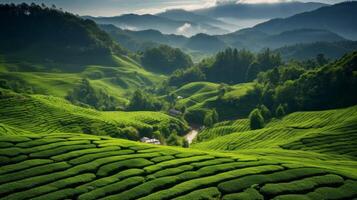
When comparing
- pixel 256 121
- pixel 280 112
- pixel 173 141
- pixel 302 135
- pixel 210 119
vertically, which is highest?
pixel 302 135

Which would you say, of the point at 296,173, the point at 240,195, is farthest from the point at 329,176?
the point at 240,195

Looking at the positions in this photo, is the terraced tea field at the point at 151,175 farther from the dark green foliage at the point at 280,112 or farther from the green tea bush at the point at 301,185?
the dark green foliage at the point at 280,112

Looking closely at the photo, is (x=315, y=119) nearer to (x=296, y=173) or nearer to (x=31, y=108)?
(x=296, y=173)

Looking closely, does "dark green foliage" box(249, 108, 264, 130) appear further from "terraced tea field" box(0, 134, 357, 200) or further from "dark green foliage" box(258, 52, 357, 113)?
"terraced tea field" box(0, 134, 357, 200)

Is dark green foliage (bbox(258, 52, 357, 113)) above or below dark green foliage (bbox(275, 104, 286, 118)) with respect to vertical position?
above

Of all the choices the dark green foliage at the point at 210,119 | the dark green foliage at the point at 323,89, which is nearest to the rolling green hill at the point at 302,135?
the dark green foliage at the point at 210,119

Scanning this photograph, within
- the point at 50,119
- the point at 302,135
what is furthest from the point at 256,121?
the point at 50,119

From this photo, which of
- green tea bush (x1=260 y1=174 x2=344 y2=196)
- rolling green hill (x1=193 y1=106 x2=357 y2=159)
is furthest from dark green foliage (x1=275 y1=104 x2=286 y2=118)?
green tea bush (x1=260 y1=174 x2=344 y2=196)

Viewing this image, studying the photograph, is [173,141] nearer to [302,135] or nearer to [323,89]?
[302,135]
